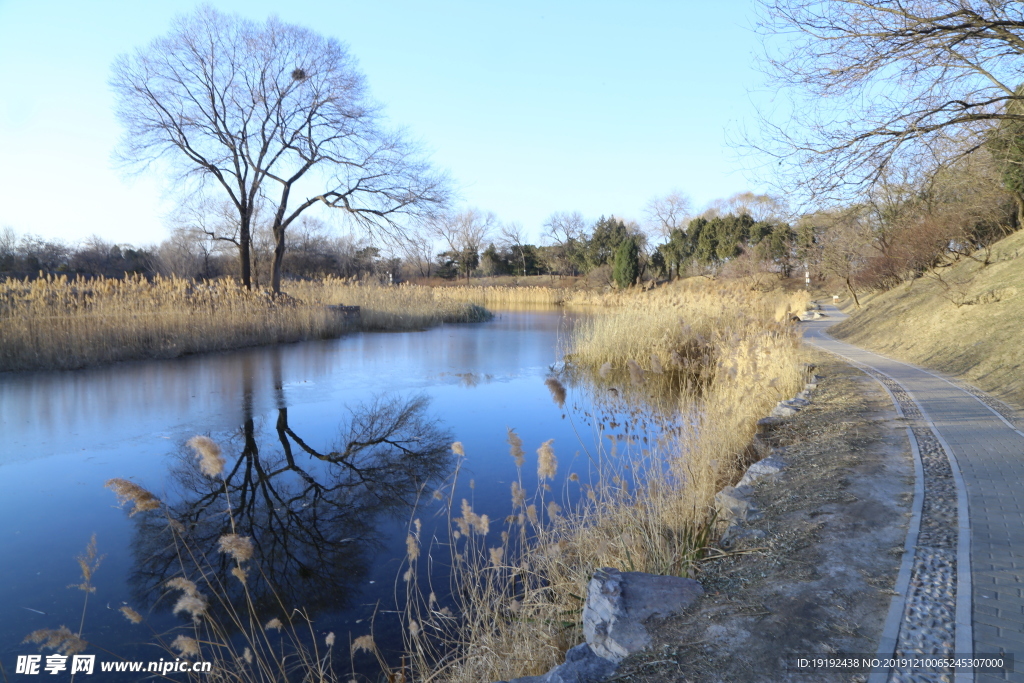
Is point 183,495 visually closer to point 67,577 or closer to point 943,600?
point 67,577

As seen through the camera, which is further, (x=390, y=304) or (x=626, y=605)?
(x=390, y=304)

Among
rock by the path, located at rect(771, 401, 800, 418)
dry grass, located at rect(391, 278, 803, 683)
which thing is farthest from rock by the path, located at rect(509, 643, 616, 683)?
rock by the path, located at rect(771, 401, 800, 418)

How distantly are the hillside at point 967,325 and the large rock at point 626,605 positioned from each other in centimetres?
627

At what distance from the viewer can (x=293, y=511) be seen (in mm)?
5117

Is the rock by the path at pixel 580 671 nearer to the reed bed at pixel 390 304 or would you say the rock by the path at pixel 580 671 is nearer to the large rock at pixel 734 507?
the large rock at pixel 734 507

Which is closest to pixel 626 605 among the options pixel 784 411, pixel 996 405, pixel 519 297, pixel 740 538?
pixel 740 538

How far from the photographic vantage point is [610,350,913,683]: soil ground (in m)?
2.42

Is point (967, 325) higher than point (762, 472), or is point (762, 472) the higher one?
point (967, 325)

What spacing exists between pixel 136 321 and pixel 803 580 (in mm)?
14496

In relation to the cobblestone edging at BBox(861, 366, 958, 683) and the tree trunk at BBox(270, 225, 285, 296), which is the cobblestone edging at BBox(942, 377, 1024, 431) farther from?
the tree trunk at BBox(270, 225, 285, 296)

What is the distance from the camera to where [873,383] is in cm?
851

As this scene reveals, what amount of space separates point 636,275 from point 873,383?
114ft

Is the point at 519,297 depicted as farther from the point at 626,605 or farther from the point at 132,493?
the point at 132,493

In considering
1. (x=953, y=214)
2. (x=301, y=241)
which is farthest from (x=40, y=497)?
(x=301, y=241)
